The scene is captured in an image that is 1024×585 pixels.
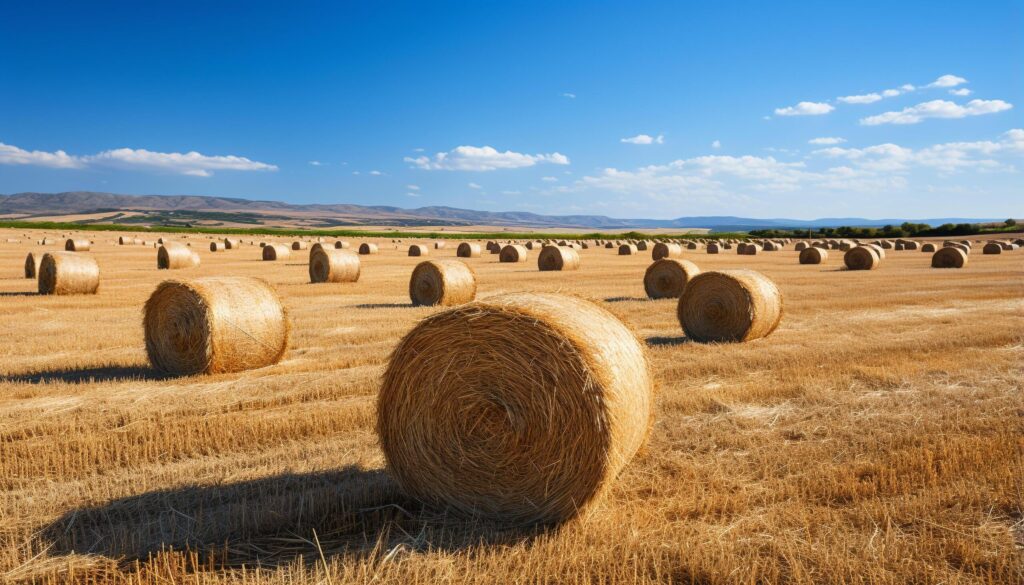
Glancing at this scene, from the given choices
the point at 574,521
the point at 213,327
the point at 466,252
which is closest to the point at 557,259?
the point at 466,252

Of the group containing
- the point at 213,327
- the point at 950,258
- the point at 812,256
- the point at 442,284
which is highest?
the point at 950,258

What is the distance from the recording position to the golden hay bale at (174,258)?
1102 inches

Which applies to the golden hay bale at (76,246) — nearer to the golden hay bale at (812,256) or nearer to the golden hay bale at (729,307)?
the golden hay bale at (729,307)

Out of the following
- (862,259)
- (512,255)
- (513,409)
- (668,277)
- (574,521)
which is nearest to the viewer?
(574,521)

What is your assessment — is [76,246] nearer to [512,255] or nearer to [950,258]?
[512,255]

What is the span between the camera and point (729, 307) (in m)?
11.9

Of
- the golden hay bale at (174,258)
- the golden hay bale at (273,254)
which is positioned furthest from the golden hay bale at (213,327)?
the golden hay bale at (273,254)

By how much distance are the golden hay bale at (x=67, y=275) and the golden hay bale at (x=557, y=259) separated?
16.3m

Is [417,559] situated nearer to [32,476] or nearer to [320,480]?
[320,480]

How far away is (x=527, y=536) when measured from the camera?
15.1ft

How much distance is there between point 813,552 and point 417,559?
232cm

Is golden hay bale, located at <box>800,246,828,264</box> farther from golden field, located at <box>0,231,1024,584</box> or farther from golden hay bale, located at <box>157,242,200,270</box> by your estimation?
golden hay bale, located at <box>157,242,200,270</box>

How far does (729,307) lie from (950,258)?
2356 centimetres

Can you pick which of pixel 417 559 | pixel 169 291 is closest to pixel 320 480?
pixel 417 559
